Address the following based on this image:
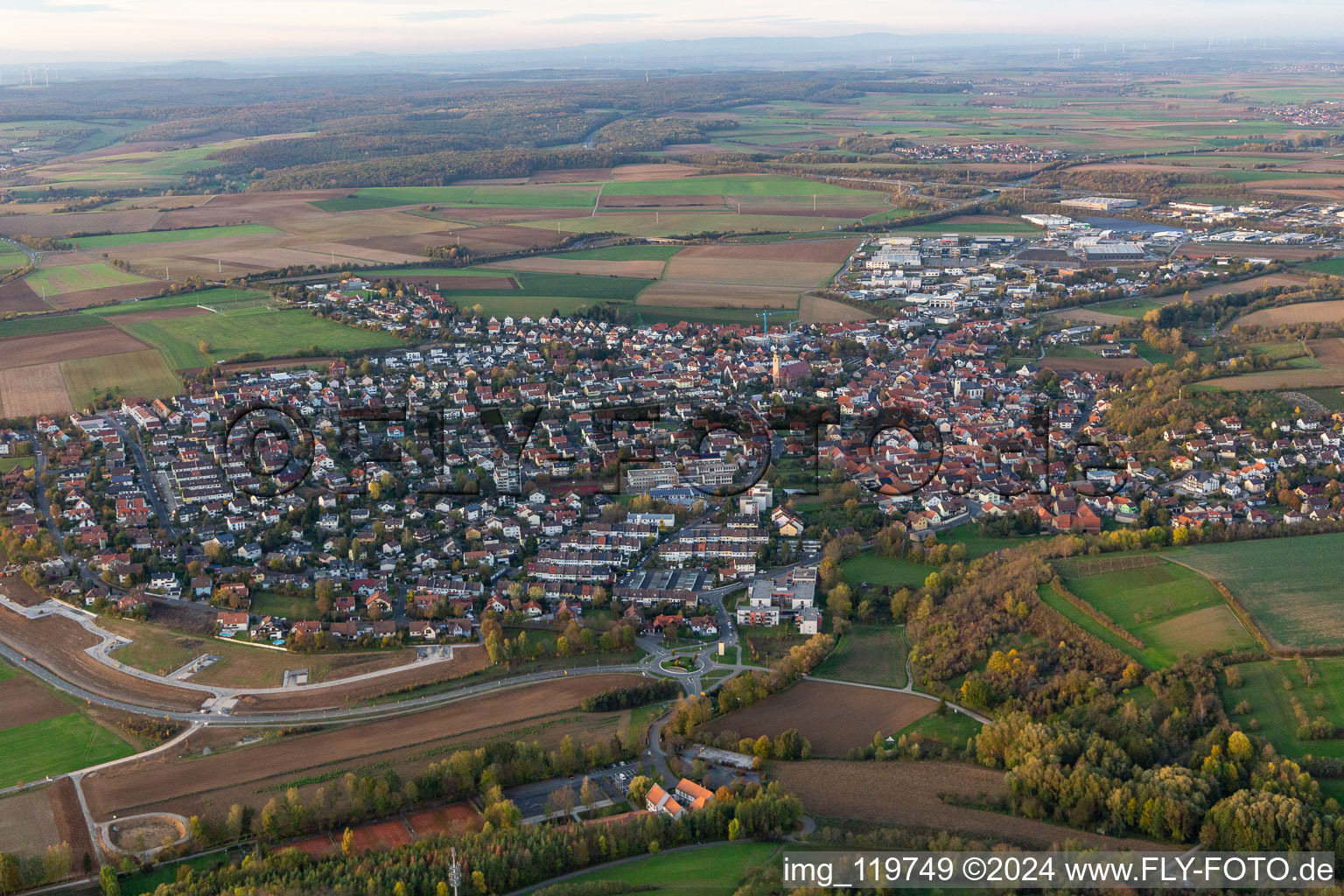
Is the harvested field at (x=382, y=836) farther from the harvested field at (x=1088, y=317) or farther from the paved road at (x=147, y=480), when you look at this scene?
the harvested field at (x=1088, y=317)

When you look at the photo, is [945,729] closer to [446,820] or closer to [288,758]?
[446,820]

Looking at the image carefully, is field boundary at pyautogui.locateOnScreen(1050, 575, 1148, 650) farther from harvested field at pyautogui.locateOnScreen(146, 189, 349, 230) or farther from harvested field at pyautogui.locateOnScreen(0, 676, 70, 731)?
harvested field at pyautogui.locateOnScreen(146, 189, 349, 230)

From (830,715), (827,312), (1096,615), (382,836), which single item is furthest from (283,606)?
(827,312)

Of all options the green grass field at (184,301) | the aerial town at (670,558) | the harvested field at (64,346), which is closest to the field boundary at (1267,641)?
the aerial town at (670,558)

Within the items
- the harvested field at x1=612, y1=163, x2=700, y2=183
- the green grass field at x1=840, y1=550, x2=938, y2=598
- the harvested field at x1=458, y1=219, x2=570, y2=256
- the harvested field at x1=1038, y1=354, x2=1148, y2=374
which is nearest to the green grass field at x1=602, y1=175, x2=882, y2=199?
the harvested field at x1=612, y1=163, x2=700, y2=183

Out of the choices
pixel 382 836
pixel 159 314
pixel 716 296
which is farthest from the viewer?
pixel 716 296

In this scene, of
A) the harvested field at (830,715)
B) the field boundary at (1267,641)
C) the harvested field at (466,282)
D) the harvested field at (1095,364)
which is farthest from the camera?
the harvested field at (466,282)
